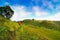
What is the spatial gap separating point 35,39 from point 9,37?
248 inches

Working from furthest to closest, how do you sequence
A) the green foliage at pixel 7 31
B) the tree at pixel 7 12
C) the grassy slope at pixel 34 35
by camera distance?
the tree at pixel 7 12, the grassy slope at pixel 34 35, the green foliage at pixel 7 31

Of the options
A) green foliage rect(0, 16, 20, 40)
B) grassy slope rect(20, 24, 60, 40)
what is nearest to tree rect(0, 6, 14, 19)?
grassy slope rect(20, 24, 60, 40)

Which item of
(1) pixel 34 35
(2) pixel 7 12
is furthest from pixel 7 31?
(2) pixel 7 12

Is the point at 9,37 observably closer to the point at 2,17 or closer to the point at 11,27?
the point at 11,27

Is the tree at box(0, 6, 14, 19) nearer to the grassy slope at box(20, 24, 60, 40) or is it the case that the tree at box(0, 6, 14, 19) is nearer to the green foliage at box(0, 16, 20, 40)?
the grassy slope at box(20, 24, 60, 40)

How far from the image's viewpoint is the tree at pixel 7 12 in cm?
5918

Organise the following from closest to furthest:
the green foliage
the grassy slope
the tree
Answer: the green foliage
the grassy slope
the tree

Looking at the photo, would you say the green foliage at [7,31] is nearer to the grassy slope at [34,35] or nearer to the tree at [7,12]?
the grassy slope at [34,35]

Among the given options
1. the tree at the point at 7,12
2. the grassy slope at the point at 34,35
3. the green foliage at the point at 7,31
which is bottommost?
the grassy slope at the point at 34,35

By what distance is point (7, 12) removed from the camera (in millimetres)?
59719

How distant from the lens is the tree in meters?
59.2

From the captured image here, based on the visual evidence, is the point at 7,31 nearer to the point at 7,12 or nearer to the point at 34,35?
the point at 34,35

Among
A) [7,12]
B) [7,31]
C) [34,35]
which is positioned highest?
[7,12]

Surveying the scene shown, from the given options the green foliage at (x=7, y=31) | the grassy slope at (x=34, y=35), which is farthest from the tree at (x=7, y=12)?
the green foliage at (x=7, y=31)
